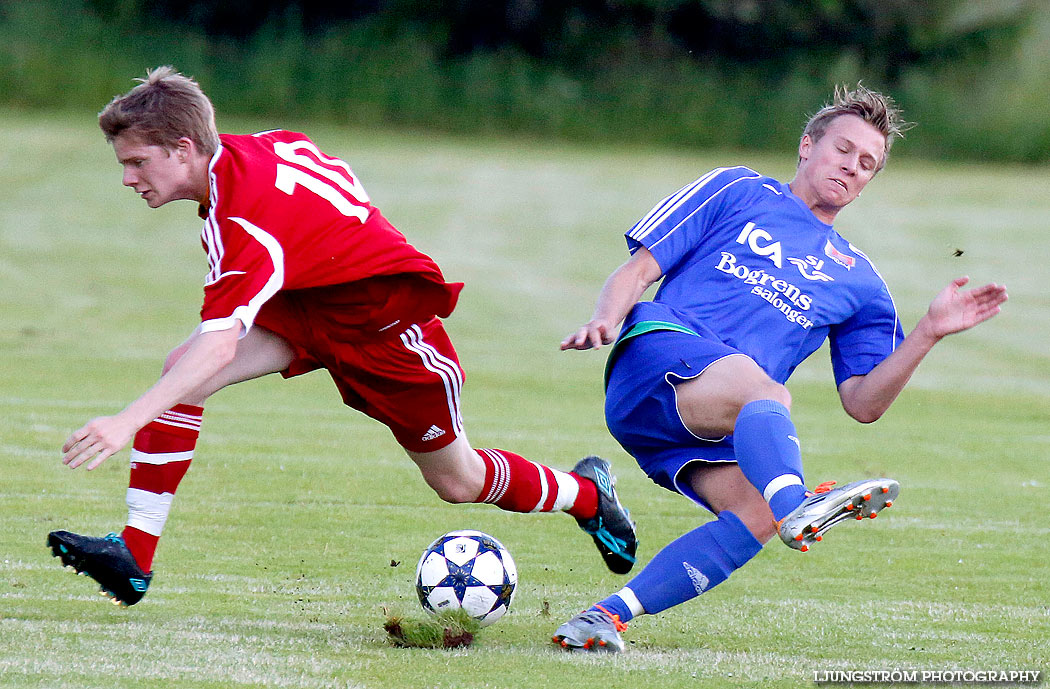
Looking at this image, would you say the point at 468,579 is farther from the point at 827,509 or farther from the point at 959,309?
the point at 959,309

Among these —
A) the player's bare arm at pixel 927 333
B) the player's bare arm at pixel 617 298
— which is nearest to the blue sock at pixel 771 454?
the player's bare arm at pixel 617 298

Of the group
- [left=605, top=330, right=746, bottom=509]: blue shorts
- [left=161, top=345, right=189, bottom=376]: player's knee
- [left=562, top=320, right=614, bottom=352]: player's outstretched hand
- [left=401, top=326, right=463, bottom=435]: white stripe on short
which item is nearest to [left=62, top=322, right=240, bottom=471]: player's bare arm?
[left=161, top=345, right=189, bottom=376]: player's knee

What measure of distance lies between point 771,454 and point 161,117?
2.19m

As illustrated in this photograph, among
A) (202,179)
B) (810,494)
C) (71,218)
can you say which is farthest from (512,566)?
(71,218)

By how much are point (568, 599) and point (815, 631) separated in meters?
1.02

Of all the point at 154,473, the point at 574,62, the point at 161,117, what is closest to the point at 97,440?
the point at 154,473

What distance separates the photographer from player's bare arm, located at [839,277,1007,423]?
470 centimetres

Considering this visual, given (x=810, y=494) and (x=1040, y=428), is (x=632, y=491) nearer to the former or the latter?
(x=810, y=494)

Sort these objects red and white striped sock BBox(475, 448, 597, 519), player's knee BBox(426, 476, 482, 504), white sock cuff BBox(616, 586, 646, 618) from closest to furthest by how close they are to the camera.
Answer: white sock cuff BBox(616, 586, 646, 618) < player's knee BBox(426, 476, 482, 504) < red and white striped sock BBox(475, 448, 597, 519)

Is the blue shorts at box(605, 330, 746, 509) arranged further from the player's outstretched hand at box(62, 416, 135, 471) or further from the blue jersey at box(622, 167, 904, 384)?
the player's outstretched hand at box(62, 416, 135, 471)

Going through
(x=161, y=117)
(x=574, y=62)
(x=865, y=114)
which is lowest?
(x=574, y=62)

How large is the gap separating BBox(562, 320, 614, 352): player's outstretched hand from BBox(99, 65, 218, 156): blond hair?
130 centimetres

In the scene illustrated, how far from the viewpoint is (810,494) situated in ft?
13.5

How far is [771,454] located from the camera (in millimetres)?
4273
